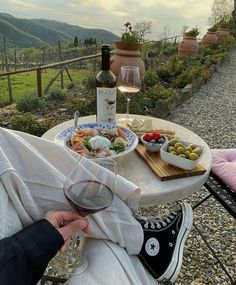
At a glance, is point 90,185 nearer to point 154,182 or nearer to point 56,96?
point 154,182

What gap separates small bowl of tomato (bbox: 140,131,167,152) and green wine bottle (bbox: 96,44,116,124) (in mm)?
204

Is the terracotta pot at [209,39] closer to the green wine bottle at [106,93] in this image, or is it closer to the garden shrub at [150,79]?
the garden shrub at [150,79]

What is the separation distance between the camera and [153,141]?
1435 mm

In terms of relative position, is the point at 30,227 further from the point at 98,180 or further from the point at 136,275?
the point at 136,275

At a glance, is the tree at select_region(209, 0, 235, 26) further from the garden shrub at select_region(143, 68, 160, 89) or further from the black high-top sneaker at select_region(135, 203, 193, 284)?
the black high-top sneaker at select_region(135, 203, 193, 284)

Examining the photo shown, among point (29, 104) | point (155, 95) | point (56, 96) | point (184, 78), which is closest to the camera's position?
point (29, 104)

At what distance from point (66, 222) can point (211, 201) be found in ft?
6.78

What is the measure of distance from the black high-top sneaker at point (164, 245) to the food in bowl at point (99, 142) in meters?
0.30

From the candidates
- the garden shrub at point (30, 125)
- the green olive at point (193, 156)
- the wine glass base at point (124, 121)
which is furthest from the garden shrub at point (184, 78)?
the green olive at point (193, 156)

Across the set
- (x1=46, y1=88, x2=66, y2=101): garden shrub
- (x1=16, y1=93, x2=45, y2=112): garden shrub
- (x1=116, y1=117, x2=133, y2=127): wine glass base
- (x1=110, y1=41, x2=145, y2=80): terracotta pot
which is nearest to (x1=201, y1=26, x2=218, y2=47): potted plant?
(x1=46, y1=88, x2=66, y2=101): garden shrub

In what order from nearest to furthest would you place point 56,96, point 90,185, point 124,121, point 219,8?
point 90,185, point 124,121, point 56,96, point 219,8

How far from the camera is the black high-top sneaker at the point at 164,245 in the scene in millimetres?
1162

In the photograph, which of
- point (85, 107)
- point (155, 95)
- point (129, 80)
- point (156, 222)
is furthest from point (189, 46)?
point (156, 222)

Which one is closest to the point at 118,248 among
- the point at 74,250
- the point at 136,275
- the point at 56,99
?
the point at 136,275
